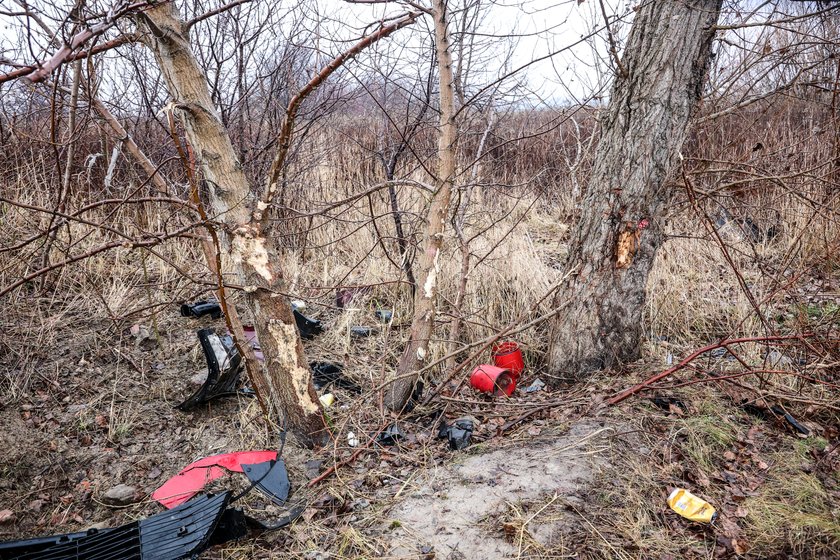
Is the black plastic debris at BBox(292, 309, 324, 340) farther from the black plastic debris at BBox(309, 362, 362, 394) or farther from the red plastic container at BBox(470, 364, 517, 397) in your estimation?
the red plastic container at BBox(470, 364, 517, 397)

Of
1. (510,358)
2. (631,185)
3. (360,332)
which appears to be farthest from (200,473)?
(631,185)

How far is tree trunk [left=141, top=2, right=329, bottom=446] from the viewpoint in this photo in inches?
86.4

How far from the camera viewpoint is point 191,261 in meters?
4.75

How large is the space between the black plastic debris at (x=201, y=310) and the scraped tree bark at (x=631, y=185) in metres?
2.58

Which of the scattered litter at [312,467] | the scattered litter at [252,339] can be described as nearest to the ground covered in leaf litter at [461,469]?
the scattered litter at [312,467]

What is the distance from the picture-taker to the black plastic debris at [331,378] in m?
3.58

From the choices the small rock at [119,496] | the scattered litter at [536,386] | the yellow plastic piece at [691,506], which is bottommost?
the yellow plastic piece at [691,506]

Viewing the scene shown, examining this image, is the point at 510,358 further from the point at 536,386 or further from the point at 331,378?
the point at 331,378

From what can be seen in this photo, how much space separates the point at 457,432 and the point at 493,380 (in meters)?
0.52

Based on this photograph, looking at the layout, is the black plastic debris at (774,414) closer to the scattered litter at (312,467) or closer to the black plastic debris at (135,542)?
the scattered litter at (312,467)

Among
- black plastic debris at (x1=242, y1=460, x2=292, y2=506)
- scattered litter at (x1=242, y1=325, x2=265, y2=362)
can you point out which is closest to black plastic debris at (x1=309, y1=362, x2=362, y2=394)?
scattered litter at (x1=242, y1=325, x2=265, y2=362)

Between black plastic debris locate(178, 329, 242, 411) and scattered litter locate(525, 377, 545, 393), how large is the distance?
1856mm

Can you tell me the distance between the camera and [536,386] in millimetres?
3461

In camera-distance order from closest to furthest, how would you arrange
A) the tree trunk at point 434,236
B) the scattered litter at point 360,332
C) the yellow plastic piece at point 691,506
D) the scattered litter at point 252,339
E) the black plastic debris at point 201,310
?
the yellow plastic piece at point 691,506
the tree trunk at point 434,236
the scattered litter at point 252,339
the black plastic debris at point 201,310
the scattered litter at point 360,332
